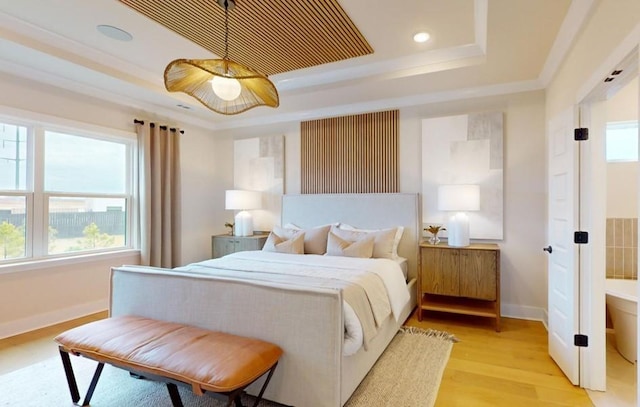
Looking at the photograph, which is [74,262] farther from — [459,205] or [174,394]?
[459,205]

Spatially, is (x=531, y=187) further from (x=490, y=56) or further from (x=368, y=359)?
(x=368, y=359)

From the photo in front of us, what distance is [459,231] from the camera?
11.5 feet

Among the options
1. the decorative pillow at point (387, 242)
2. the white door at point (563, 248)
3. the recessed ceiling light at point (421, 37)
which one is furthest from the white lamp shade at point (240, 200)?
the white door at point (563, 248)

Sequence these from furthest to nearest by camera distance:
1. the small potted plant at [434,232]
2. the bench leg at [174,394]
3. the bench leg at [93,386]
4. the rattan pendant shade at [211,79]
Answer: the small potted plant at [434,232] → the rattan pendant shade at [211,79] → the bench leg at [93,386] → the bench leg at [174,394]

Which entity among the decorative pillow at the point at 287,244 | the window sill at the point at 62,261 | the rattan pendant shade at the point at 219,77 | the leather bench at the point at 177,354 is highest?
the rattan pendant shade at the point at 219,77

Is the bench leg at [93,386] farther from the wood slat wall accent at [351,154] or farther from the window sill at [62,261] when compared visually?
the wood slat wall accent at [351,154]

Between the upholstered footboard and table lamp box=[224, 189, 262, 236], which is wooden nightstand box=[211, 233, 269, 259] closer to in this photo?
table lamp box=[224, 189, 262, 236]

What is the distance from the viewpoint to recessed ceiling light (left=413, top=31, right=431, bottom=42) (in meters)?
2.85

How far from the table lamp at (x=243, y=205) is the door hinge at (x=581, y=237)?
376 cm

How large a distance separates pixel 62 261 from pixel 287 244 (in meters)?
2.40

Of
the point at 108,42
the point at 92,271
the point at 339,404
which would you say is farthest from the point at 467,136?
the point at 92,271

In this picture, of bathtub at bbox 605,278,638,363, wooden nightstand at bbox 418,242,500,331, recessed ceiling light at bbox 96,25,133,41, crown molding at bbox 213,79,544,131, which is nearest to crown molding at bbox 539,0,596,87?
crown molding at bbox 213,79,544,131

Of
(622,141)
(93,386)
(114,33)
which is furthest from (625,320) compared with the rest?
(114,33)

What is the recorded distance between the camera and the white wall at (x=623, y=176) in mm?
3252
